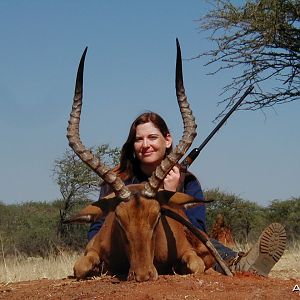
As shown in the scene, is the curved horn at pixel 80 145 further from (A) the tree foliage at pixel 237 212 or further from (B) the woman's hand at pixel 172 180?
(A) the tree foliage at pixel 237 212

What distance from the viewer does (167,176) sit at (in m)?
7.14

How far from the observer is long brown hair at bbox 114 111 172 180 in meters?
7.64

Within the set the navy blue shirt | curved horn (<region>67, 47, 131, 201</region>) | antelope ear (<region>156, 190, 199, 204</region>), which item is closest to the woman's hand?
the navy blue shirt

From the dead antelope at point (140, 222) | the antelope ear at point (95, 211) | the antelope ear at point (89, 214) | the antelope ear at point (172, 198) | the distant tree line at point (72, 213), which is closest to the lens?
the dead antelope at point (140, 222)

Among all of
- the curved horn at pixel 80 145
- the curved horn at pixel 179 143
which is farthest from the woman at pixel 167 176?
A: the curved horn at pixel 80 145

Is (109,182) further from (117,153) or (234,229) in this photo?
(234,229)

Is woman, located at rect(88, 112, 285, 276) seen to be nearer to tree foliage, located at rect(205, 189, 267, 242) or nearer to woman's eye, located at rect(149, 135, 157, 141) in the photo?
woman's eye, located at rect(149, 135, 157, 141)

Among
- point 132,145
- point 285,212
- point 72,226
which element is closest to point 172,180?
point 132,145

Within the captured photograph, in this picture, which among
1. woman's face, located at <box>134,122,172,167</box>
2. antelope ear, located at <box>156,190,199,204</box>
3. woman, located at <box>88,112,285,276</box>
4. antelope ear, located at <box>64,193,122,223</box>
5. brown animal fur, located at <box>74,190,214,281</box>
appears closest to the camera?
brown animal fur, located at <box>74,190,214,281</box>

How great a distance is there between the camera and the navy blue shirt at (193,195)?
747cm

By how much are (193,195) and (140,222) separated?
1.83m

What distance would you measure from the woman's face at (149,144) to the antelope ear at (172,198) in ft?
2.94

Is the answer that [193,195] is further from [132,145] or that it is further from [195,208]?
[132,145]

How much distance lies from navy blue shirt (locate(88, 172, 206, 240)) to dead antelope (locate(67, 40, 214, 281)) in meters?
0.54
